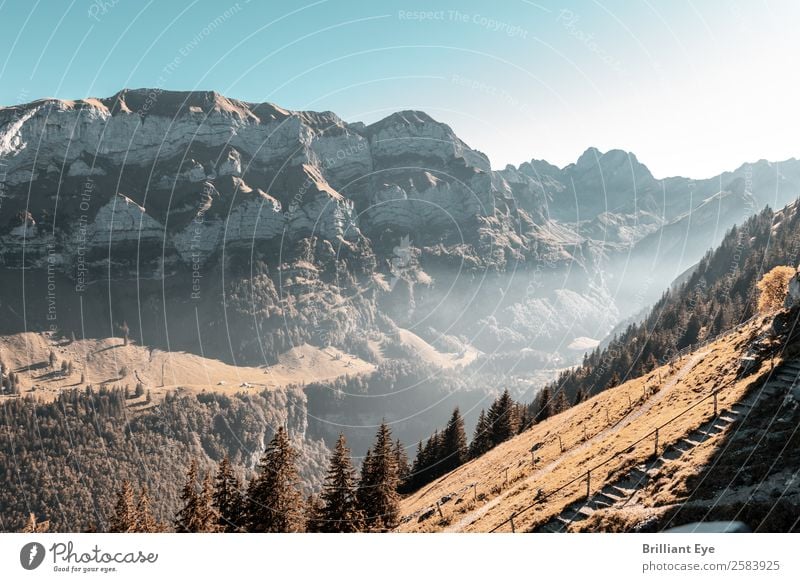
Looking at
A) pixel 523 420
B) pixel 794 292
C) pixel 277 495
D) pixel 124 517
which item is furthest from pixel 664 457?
pixel 523 420

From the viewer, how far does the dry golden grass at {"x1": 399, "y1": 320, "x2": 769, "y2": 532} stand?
90.4 feet

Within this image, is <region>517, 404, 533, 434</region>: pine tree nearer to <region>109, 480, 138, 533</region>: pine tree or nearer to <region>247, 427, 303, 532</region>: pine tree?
<region>247, 427, 303, 532</region>: pine tree

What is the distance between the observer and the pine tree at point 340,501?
134 feet

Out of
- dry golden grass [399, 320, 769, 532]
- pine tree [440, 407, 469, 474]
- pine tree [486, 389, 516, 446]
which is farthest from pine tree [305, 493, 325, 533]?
pine tree [486, 389, 516, 446]

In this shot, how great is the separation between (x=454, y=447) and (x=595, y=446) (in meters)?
53.0

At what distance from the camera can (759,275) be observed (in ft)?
492

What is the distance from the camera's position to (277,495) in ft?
134

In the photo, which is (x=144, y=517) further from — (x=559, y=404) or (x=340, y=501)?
(x=559, y=404)

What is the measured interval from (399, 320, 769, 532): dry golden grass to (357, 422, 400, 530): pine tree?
218 centimetres

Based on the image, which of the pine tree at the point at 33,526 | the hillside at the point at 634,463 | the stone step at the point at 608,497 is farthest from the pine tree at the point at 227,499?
the stone step at the point at 608,497

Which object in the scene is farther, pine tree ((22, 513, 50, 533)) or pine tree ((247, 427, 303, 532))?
pine tree ((22, 513, 50, 533))
